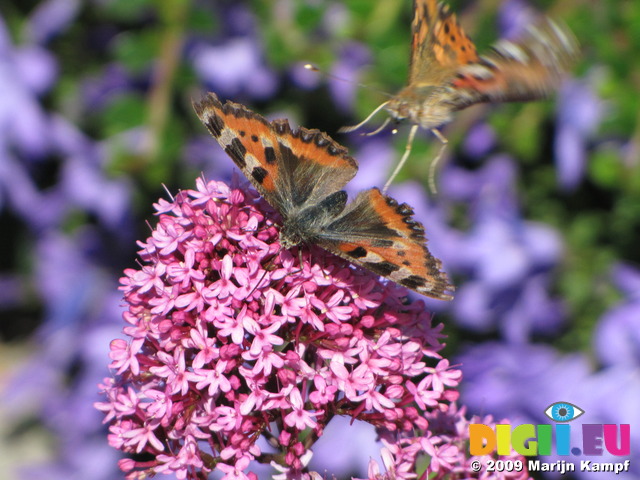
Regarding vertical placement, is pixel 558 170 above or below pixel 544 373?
above

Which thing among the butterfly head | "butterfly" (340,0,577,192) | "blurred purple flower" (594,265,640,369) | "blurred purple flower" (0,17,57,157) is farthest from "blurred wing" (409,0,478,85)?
"blurred purple flower" (0,17,57,157)

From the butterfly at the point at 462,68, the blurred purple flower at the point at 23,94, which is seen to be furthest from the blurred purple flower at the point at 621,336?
the blurred purple flower at the point at 23,94

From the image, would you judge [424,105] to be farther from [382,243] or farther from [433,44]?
[382,243]

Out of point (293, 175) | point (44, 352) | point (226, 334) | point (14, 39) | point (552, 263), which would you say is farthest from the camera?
point (44, 352)

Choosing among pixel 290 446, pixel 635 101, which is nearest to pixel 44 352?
pixel 290 446

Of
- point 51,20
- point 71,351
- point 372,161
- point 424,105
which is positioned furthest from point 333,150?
point 71,351

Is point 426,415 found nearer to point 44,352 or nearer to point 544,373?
point 544,373

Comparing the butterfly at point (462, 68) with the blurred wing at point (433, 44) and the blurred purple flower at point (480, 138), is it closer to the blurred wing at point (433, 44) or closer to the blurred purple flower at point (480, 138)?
the blurred wing at point (433, 44)
